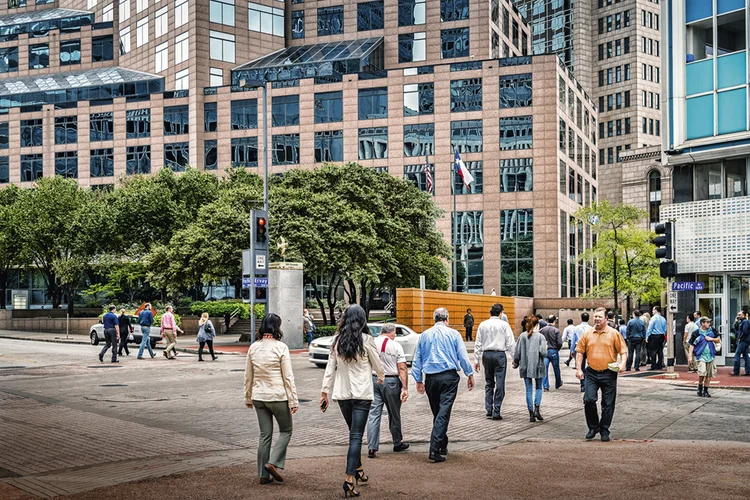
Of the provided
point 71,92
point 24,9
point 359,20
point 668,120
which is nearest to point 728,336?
point 668,120

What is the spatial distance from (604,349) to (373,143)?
59776 mm

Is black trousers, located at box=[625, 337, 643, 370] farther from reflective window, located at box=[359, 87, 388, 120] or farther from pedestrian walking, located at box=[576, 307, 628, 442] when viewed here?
reflective window, located at box=[359, 87, 388, 120]

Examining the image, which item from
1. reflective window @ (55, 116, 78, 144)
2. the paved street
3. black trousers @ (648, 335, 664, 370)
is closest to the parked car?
the paved street

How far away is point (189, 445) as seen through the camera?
11797mm

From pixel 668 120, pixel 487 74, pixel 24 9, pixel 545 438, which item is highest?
pixel 24 9

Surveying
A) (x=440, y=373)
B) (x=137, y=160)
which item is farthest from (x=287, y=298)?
(x=137, y=160)

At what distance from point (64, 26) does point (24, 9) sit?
46.1 ft

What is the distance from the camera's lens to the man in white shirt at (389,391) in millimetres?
10664

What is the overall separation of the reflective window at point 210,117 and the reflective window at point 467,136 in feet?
68.6

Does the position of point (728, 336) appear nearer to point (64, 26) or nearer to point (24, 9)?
point (64, 26)

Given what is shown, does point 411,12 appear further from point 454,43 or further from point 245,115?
point 245,115

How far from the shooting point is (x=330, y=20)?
80562 millimetres

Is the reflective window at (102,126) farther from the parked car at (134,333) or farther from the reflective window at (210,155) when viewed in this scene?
the parked car at (134,333)

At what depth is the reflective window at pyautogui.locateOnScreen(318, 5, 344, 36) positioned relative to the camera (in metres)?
80.0
